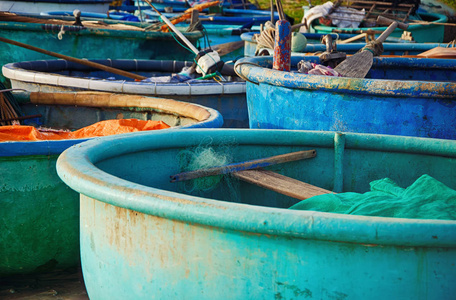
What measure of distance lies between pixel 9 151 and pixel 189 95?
2.13m

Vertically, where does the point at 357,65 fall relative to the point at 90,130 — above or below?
above

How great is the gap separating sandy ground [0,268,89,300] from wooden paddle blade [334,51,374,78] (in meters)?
1.88

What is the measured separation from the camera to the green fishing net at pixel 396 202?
6.05 feet

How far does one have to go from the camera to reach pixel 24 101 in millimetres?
4141

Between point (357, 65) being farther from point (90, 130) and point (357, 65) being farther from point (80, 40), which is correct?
point (80, 40)

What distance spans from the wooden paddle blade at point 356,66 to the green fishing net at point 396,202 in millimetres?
1509

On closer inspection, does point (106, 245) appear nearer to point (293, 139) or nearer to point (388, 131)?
point (293, 139)

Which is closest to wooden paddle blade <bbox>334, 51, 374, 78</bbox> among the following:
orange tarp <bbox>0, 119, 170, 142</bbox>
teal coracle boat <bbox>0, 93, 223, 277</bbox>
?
teal coracle boat <bbox>0, 93, 223, 277</bbox>

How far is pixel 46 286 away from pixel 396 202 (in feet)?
5.51

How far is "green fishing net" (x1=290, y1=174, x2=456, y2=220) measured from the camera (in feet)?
6.05

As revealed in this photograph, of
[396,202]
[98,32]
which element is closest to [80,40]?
[98,32]

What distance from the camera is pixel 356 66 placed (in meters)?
3.72

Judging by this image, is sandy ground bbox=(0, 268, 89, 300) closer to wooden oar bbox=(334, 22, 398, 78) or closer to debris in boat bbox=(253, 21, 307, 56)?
wooden oar bbox=(334, 22, 398, 78)

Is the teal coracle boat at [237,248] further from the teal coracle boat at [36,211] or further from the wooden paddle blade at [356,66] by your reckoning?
the wooden paddle blade at [356,66]
